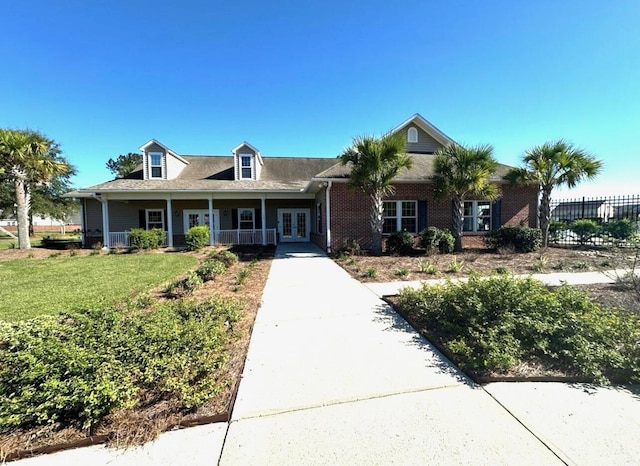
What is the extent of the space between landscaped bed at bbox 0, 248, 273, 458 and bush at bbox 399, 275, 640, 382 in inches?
104

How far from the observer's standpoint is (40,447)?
2.01m

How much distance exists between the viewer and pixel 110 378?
233 centimetres

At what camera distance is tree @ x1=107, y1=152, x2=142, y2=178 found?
45.9m

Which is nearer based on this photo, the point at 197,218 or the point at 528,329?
the point at 528,329

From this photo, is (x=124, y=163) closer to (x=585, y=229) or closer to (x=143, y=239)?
(x=143, y=239)

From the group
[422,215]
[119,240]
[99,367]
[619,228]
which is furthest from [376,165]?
[119,240]

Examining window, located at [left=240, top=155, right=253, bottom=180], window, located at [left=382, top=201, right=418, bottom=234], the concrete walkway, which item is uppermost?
window, located at [left=240, top=155, right=253, bottom=180]

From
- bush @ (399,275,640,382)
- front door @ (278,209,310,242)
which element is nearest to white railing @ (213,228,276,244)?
front door @ (278,209,310,242)

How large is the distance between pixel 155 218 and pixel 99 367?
17431 mm

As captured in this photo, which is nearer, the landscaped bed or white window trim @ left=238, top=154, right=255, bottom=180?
the landscaped bed

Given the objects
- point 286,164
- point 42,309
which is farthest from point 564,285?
point 286,164

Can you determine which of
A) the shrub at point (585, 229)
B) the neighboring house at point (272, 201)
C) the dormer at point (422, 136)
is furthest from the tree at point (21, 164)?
the shrub at point (585, 229)

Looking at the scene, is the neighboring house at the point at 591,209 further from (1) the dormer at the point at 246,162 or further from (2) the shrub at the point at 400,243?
(1) the dormer at the point at 246,162

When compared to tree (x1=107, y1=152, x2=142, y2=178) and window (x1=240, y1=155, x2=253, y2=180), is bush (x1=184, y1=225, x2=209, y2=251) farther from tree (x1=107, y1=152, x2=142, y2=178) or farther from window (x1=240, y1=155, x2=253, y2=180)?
tree (x1=107, y1=152, x2=142, y2=178)
